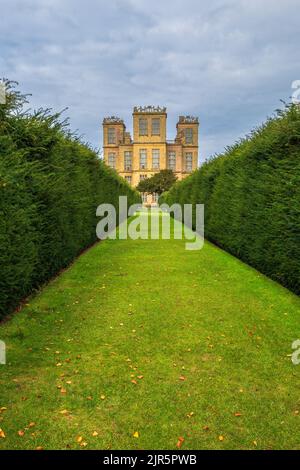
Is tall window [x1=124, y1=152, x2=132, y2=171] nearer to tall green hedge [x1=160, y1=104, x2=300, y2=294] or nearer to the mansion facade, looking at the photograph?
the mansion facade

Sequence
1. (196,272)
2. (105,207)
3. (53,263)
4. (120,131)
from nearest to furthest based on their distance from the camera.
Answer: (53,263) → (196,272) → (105,207) → (120,131)

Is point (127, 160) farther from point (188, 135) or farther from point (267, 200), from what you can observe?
point (267, 200)

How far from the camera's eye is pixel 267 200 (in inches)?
305

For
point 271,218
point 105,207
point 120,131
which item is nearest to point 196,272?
point 271,218

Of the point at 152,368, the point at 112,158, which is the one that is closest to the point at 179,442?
the point at 152,368

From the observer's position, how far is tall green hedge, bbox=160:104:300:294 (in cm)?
647

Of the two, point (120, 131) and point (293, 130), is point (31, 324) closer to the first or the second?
point (293, 130)

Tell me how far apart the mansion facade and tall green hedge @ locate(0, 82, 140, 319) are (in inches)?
2719

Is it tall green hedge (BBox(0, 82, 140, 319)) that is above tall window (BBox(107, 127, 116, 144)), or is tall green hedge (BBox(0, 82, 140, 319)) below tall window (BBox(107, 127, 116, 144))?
below

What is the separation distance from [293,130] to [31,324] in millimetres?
5466

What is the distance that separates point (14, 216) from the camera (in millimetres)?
5125

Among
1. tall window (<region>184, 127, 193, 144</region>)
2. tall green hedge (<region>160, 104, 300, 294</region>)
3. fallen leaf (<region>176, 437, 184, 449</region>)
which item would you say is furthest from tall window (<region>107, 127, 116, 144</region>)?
fallen leaf (<region>176, 437, 184, 449</region>)

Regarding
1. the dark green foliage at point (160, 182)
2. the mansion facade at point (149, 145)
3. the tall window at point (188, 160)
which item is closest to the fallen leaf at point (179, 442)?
the dark green foliage at point (160, 182)

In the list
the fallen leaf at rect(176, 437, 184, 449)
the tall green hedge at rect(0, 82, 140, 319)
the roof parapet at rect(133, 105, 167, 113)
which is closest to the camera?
the fallen leaf at rect(176, 437, 184, 449)
